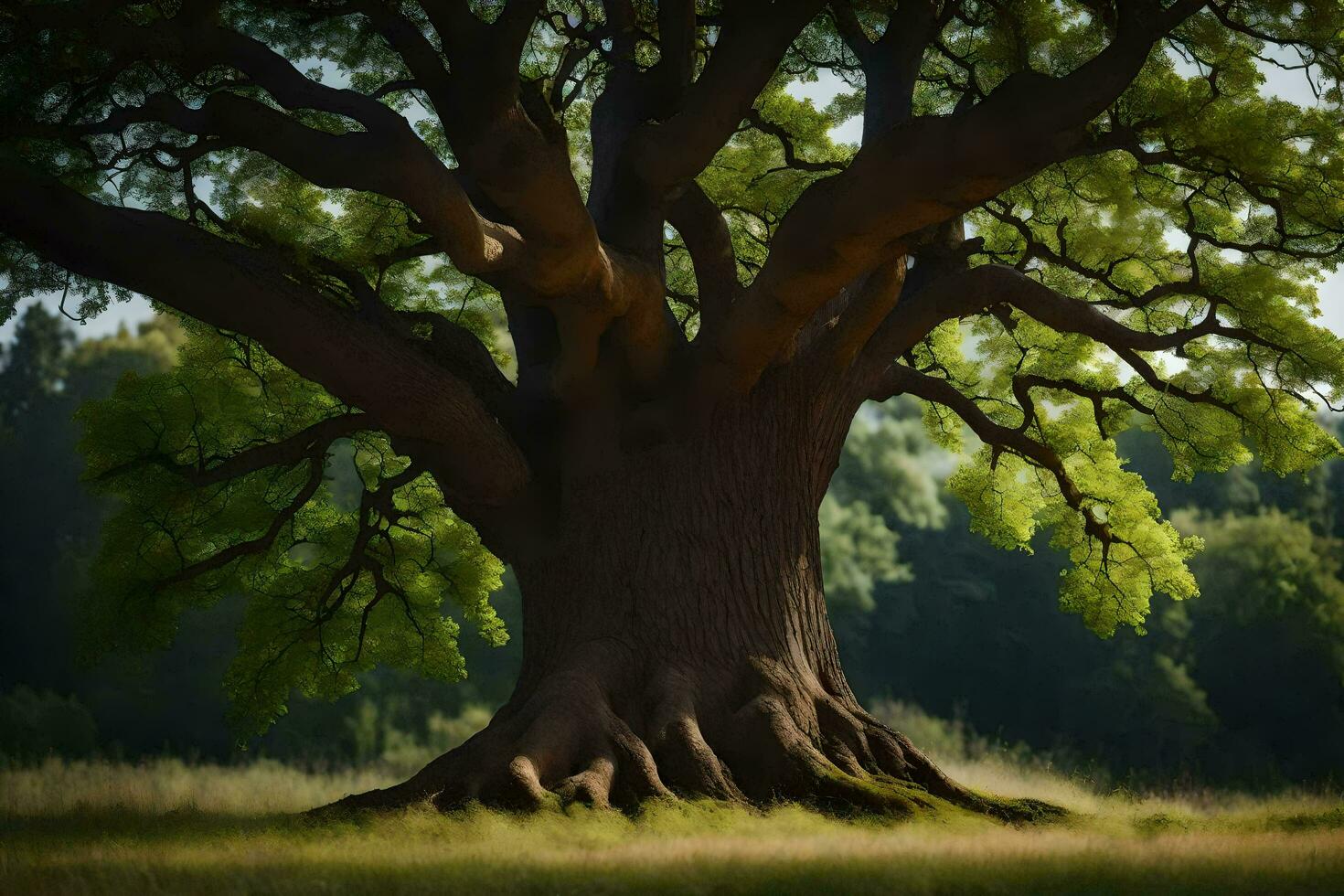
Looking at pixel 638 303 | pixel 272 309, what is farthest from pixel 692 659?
pixel 272 309

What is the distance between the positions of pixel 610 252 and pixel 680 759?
3.14 meters

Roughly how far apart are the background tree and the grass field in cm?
66

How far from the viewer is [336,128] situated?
9883 mm

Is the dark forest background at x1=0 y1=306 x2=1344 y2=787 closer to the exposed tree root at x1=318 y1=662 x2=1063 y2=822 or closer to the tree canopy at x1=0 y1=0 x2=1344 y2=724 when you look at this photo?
the tree canopy at x1=0 y1=0 x2=1344 y2=724

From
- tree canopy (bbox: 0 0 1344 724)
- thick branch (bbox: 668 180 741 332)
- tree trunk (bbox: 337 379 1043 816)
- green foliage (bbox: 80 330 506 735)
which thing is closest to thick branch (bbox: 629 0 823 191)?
tree canopy (bbox: 0 0 1344 724)

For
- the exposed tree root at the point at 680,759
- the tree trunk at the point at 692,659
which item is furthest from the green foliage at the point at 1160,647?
the exposed tree root at the point at 680,759

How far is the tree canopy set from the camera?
656 centimetres

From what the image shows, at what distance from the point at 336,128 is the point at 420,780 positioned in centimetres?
528

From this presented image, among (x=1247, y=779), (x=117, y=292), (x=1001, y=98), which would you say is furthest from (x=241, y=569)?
(x=1247, y=779)

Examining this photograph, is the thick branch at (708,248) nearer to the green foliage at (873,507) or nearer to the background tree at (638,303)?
the background tree at (638,303)

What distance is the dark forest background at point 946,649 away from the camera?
2636 cm

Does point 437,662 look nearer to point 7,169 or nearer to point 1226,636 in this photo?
point 7,169

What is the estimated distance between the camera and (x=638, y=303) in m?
8.12

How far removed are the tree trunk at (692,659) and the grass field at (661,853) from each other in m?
0.42
